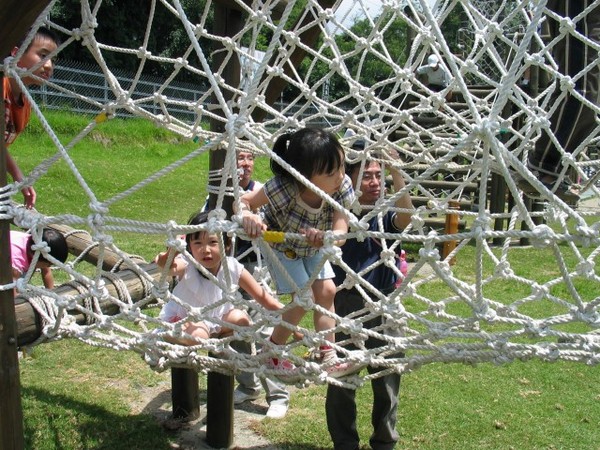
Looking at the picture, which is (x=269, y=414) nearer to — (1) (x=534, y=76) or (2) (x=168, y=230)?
(2) (x=168, y=230)

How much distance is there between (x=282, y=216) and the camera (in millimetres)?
2199

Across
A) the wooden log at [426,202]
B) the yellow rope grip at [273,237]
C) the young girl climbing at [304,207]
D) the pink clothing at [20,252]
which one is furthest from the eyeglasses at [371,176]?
the wooden log at [426,202]

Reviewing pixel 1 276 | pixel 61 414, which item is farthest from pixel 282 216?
pixel 61 414

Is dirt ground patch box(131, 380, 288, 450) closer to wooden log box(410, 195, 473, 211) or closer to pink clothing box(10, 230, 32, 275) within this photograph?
pink clothing box(10, 230, 32, 275)

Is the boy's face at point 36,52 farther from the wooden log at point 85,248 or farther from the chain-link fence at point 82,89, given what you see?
the chain-link fence at point 82,89

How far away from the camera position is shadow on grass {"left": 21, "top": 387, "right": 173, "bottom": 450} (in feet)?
8.67

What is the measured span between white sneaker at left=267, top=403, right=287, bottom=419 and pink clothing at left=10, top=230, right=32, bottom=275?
1.12m

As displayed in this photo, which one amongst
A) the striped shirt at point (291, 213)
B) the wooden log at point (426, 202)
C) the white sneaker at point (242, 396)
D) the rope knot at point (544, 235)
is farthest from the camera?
the wooden log at point (426, 202)

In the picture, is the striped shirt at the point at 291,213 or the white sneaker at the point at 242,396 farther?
the white sneaker at the point at 242,396

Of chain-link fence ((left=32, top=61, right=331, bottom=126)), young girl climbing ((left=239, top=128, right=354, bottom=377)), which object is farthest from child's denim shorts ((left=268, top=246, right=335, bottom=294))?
chain-link fence ((left=32, top=61, right=331, bottom=126))

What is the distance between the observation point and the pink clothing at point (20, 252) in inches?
96.2

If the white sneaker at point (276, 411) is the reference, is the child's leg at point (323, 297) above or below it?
above

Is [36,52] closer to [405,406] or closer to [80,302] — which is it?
[80,302]

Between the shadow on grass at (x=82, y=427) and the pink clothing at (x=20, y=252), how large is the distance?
25.0 inches
